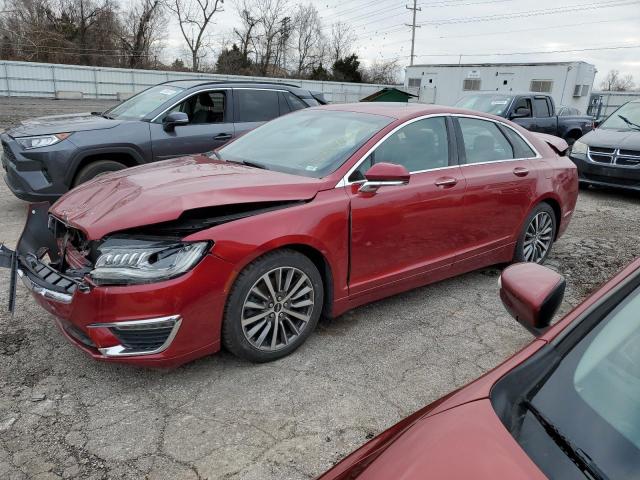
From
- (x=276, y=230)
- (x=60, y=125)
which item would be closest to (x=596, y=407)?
(x=276, y=230)

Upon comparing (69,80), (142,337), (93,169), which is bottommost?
(142,337)

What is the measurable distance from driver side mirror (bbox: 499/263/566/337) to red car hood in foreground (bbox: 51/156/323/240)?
161 centimetres

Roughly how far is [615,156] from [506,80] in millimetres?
22968

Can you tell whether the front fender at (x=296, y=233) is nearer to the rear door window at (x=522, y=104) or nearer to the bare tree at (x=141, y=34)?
the rear door window at (x=522, y=104)

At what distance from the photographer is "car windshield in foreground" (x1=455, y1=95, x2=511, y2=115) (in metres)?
11.4

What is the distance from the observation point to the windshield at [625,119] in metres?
9.48

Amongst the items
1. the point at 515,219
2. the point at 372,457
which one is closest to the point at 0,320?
the point at 372,457

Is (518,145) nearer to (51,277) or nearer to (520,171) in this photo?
(520,171)

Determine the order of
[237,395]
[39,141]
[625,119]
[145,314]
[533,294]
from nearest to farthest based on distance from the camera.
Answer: [533,294], [145,314], [237,395], [39,141], [625,119]

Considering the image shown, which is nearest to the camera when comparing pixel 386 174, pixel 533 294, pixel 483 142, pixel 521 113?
pixel 533 294

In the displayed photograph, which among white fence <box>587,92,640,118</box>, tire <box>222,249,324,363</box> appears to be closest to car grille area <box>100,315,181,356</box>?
tire <box>222,249,324,363</box>

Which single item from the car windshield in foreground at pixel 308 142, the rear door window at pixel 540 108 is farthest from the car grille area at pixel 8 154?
the rear door window at pixel 540 108

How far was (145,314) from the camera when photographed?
269 centimetres

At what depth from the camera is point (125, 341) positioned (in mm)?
2746
